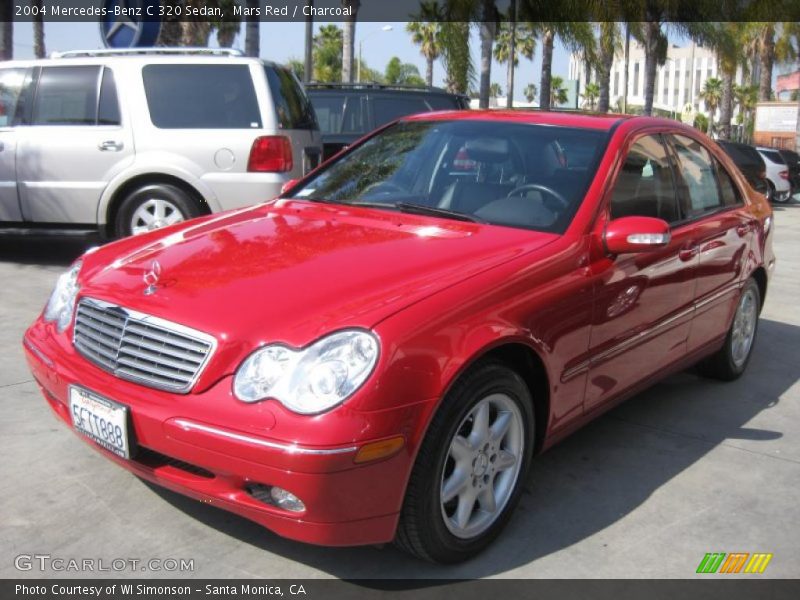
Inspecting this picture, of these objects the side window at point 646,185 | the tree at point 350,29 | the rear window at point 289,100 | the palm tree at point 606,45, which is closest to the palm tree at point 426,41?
the palm tree at point 606,45

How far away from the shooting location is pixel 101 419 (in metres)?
2.97

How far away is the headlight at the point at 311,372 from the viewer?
8.64ft

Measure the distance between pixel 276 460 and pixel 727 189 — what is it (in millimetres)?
3543

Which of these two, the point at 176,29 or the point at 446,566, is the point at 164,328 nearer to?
the point at 446,566

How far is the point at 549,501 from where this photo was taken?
143 inches

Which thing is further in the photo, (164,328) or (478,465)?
(478,465)

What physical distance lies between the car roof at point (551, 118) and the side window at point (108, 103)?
3.83 metres

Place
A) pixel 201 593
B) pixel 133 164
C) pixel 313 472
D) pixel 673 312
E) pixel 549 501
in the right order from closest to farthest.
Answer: pixel 313 472 → pixel 201 593 → pixel 549 501 → pixel 673 312 → pixel 133 164

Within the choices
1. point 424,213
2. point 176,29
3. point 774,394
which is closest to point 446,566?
point 424,213

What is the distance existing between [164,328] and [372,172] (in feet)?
5.91

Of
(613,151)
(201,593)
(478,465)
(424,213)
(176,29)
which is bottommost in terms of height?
(201,593)

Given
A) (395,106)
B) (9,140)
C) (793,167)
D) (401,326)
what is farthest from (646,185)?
(793,167)

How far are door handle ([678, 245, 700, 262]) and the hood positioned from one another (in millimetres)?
1014

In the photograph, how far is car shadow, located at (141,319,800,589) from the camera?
10.3 feet
